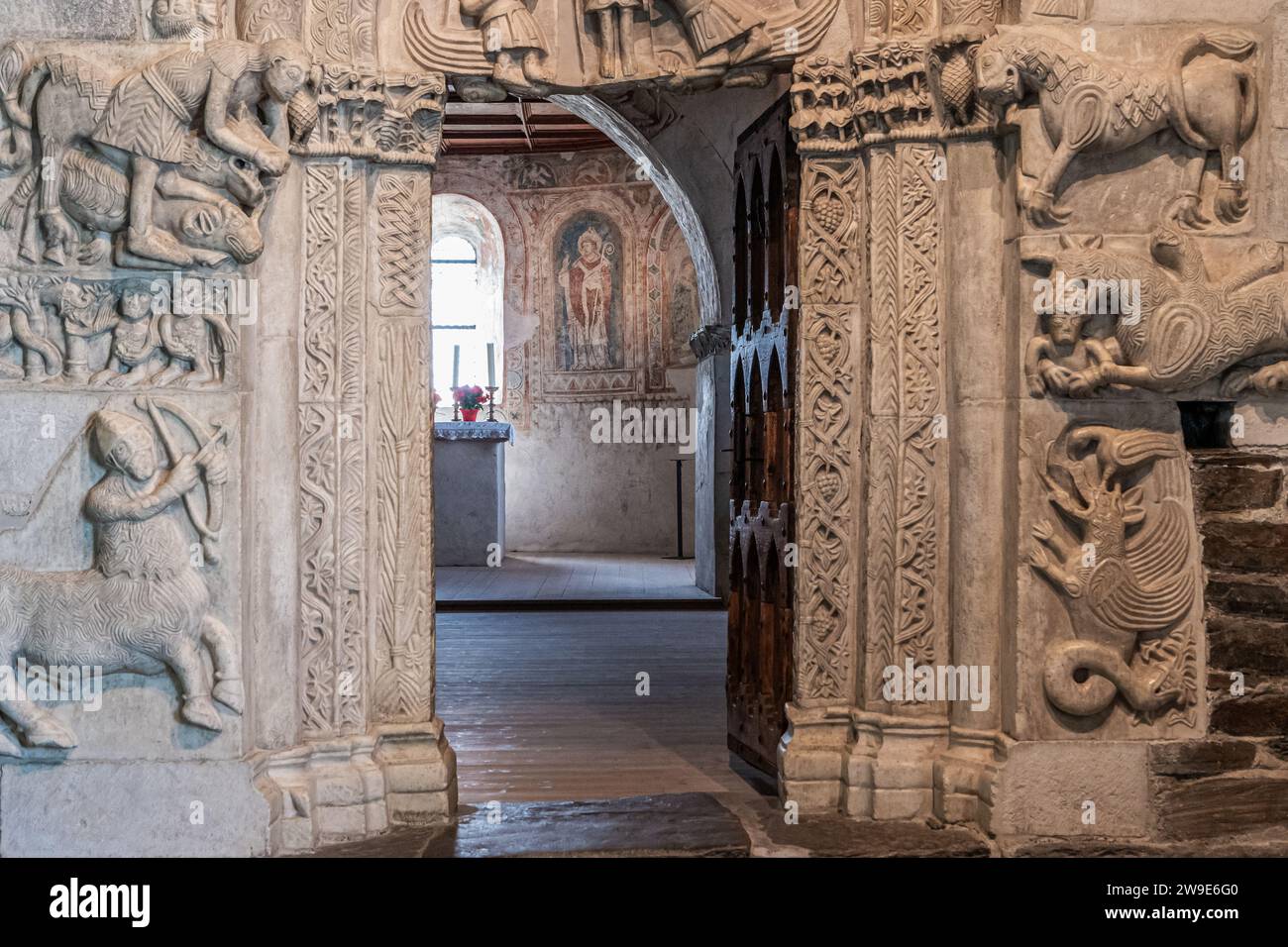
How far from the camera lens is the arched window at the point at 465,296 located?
45.6 ft

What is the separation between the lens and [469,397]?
12.6 meters

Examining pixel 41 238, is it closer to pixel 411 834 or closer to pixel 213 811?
pixel 213 811

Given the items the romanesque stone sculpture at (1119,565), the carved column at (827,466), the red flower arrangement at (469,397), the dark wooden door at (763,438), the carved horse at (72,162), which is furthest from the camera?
the red flower arrangement at (469,397)

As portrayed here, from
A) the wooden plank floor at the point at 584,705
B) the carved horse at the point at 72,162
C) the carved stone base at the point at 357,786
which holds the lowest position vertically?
the wooden plank floor at the point at 584,705

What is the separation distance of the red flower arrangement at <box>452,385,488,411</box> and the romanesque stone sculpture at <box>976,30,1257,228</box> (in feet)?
30.7

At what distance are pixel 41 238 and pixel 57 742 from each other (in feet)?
4.65

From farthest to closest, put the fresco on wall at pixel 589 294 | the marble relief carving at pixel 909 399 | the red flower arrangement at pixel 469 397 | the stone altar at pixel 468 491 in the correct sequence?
the fresco on wall at pixel 589 294, the red flower arrangement at pixel 469 397, the stone altar at pixel 468 491, the marble relief carving at pixel 909 399

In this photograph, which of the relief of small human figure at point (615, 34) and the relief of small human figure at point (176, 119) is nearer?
the relief of small human figure at point (176, 119)

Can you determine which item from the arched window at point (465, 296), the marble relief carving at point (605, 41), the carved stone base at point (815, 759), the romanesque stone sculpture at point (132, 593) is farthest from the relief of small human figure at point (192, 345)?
the arched window at point (465, 296)

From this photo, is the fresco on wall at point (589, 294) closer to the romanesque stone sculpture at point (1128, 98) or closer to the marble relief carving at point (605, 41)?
the marble relief carving at point (605, 41)

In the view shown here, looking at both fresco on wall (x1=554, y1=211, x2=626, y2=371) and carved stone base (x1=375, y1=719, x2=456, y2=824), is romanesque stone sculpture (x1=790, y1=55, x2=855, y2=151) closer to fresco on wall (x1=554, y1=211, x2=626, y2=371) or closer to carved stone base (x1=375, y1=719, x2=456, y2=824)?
carved stone base (x1=375, y1=719, x2=456, y2=824)

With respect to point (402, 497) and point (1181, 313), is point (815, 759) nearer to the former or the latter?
point (402, 497)

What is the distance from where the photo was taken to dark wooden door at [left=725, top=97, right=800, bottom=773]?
4.43m

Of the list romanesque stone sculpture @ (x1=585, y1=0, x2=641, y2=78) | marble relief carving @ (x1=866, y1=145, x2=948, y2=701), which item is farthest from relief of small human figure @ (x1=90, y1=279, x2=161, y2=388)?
marble relief carving @ (x1=866, y1=145, x2=948, y2=701)
